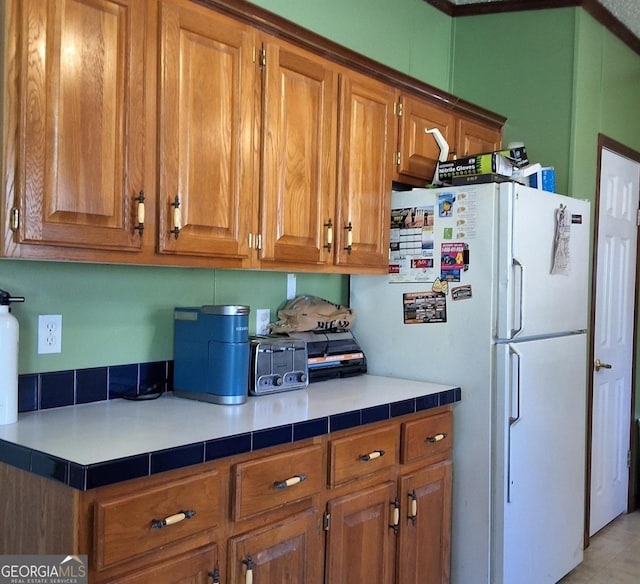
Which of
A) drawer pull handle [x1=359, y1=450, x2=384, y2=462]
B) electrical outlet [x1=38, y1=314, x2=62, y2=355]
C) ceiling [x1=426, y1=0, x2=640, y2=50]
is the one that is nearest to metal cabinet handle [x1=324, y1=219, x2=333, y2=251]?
drawer pull handle [x1=359, y1=450, x2=384, y2=462]

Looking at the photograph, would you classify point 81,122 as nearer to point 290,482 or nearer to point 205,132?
point 205,132

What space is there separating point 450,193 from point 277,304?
33.1 inches

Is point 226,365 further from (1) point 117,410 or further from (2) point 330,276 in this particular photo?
(2) point 330,276

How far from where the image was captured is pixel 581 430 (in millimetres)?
3113

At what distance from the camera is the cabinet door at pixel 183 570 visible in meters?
1.48

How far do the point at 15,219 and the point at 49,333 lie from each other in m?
0.48

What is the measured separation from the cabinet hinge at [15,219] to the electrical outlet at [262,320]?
1.19 metres

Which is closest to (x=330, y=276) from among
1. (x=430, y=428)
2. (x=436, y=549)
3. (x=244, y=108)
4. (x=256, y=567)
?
(x=430, y=428)

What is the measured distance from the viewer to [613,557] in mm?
3324

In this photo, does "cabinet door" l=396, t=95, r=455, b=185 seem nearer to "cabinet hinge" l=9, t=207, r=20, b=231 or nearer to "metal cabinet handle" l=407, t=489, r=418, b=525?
"metal cabinet handle" l=407, t=489, r=418, b=525

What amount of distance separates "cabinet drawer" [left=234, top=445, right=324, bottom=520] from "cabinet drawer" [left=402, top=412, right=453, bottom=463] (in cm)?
47

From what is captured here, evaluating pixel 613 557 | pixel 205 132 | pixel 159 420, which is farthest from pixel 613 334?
pixel 159 420

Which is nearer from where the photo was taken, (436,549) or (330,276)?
(436,549)

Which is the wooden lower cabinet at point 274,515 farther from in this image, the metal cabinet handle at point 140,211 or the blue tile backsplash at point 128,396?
the metal cabinet handle at point 140,211
